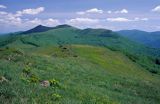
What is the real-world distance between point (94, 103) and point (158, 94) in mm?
19062

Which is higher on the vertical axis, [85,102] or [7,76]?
[7,76]

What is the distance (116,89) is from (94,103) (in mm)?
14449

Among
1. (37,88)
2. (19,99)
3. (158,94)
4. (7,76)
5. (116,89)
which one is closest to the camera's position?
(19,99)

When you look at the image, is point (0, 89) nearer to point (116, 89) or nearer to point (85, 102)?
point (85, 102)

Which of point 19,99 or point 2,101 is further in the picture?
point 19,99

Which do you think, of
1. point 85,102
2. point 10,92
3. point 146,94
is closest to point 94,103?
point 85,102

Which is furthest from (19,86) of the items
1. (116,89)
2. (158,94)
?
(158,94)

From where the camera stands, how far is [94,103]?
14.9m

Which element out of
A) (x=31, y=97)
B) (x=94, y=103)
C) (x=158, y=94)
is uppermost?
(x=31, y=97)

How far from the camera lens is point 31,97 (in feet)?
39.1

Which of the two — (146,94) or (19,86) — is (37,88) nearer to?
(19,86)

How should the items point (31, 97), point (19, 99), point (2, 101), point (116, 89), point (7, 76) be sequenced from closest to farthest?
point (2, 101) < point (19, 99) < point (31, 97) < point (7, 76) < point (116, 89)

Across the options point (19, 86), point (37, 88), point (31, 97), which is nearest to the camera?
point (31, 97)

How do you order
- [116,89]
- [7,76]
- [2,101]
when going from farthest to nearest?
[116,89]
[7,76]
[2,101]
